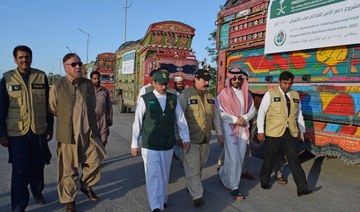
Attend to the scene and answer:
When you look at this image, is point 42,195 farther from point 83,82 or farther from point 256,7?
point 256,7

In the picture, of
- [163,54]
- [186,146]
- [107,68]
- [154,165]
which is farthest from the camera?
[107,68]

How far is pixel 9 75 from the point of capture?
12.0 ft

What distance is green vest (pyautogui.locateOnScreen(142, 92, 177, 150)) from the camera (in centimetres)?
361

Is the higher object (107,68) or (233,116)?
(107,68)

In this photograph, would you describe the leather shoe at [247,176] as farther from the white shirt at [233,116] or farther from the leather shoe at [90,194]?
the leather shoe at [90,194]

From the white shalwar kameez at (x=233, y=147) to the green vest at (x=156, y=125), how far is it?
3.46ft

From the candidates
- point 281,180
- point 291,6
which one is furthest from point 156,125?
point 291,6

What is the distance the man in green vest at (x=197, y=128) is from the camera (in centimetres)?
396

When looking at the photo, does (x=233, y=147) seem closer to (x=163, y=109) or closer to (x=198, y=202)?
(x=198, y=202)

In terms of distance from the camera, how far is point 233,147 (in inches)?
174

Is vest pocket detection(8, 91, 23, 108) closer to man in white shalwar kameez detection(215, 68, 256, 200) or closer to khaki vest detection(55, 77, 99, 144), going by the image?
khaki vest detection(55, 77, 99, 144)

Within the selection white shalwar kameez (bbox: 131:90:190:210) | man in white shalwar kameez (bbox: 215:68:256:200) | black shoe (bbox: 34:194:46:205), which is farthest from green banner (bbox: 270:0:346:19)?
black shoe (bbox: 34:194:46:205)

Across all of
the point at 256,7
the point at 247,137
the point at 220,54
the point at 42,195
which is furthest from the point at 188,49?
the point at 42,195

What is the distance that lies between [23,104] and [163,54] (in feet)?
29.6
